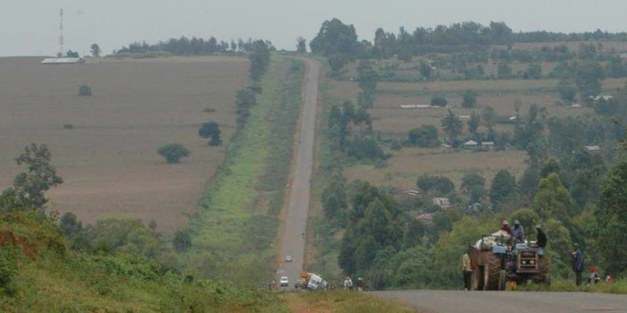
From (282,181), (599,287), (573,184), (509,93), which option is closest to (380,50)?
(509,93)

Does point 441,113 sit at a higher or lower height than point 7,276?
lower

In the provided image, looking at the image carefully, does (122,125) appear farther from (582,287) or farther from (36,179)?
(582,287)

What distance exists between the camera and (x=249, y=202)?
81688 mm

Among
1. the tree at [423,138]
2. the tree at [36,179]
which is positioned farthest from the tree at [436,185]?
the tree at [36,179]

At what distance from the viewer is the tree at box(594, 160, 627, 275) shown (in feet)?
150

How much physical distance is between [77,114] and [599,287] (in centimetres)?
9203

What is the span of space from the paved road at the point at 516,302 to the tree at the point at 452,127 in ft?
276

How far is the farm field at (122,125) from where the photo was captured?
76688 mm

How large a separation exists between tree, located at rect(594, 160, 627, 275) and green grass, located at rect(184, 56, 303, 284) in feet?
43.4

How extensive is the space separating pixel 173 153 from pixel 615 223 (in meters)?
51.1

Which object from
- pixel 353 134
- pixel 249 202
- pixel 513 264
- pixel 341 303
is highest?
pixel 341 303

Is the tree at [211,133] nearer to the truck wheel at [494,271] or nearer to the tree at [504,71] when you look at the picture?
the tree at [504,71]

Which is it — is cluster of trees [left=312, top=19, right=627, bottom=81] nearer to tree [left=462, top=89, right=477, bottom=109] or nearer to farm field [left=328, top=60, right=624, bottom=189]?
farm field [left=328, top=60, right=624, bottom=189]

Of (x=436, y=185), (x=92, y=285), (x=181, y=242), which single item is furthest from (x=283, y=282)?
(x=436, y=185)
